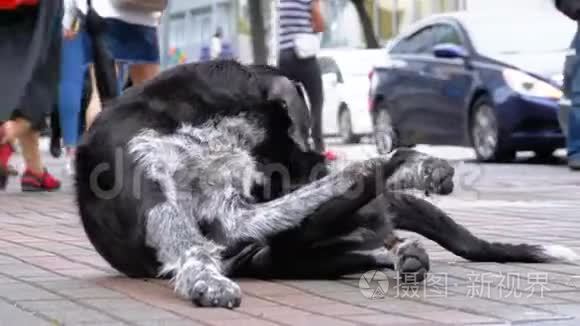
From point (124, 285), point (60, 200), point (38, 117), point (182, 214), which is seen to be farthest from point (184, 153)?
point (60, 200)

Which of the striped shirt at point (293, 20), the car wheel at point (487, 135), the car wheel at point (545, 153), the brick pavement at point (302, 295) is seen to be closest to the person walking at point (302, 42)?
the striped shirt at point (293, 20)

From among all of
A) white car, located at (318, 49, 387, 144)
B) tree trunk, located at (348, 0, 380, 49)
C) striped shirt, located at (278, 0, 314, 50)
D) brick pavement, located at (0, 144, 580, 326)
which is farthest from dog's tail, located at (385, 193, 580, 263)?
tree trunk, located at (348, 0, 380, 49)

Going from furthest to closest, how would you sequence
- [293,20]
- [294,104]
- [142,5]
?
1. [293,20]
2. [142,5]
3. [294,104]

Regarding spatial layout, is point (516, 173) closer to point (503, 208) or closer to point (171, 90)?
point (503, 208)

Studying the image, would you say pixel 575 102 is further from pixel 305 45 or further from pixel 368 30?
pixel 368 30

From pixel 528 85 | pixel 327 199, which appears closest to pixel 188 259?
pixel 327 199

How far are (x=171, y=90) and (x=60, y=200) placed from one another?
15.2 feet

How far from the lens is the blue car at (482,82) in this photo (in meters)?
13.3

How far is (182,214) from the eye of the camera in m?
4.44

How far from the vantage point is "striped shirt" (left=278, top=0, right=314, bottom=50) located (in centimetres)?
1168

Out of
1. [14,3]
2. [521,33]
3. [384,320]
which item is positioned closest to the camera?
[384,320]

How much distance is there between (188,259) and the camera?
4.28 metres

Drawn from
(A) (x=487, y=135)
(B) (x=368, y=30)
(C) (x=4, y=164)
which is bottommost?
(B) (x=368, y=30)

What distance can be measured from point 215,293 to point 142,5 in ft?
Result: 17.9
